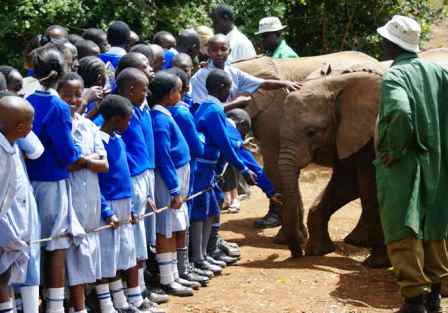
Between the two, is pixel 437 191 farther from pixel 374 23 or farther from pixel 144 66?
pixel 374 23

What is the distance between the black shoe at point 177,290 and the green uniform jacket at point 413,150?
70.6 inches

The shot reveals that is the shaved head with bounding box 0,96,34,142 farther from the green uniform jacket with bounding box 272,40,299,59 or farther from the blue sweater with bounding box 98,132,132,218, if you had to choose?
the green uniform jacket with bounding box 272,40,299,59

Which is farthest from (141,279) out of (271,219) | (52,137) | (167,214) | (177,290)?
(271,219)

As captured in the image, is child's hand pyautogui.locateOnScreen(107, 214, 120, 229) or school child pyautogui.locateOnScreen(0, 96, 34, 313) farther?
child's hand pyautogui.locateOnScreen(107, 214, 120, 229)

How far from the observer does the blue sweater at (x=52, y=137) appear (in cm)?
641

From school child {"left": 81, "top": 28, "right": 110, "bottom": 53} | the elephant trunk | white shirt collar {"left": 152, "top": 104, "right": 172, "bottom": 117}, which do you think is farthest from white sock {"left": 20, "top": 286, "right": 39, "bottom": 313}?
school child {"left": 81, "top": 28, "right": 110, "bottom": 53}

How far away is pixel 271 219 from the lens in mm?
11266

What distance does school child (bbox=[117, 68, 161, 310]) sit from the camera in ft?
24.1

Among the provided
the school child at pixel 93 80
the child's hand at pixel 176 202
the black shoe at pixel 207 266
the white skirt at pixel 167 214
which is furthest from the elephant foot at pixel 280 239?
the school child at pixel 93 80

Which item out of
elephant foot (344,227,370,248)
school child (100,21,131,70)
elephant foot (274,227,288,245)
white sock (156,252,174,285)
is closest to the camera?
white sock (156,252,174,285)

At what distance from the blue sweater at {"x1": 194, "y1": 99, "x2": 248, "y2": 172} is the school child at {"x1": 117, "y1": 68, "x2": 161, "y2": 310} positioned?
1.14 metres

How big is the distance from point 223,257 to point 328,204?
4.59ft

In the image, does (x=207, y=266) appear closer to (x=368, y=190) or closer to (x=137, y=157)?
(x=137, y=157)

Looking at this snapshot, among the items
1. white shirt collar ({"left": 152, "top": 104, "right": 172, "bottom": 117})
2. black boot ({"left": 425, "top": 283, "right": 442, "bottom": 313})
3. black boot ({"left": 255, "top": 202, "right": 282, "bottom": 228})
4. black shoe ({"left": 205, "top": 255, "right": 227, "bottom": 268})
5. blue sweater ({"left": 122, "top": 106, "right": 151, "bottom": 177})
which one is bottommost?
black boot ({"left": 255, "top": 202, "right": 282, "bottom": 228})
